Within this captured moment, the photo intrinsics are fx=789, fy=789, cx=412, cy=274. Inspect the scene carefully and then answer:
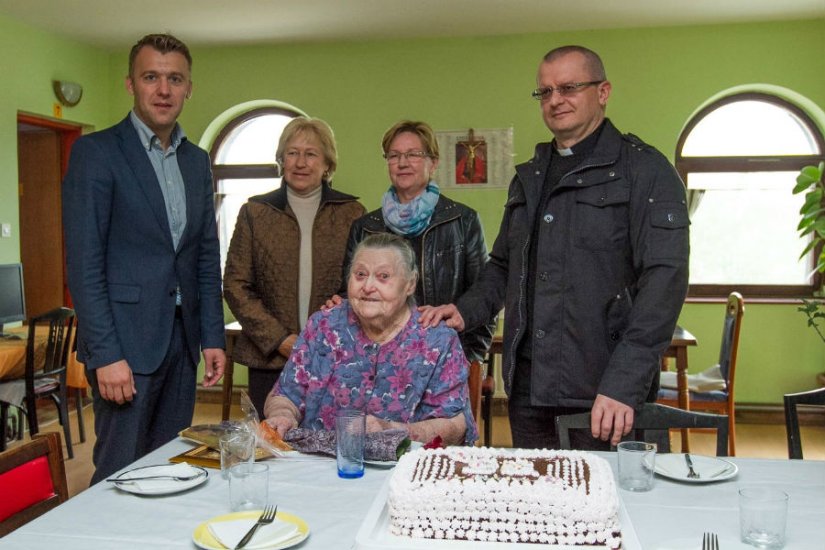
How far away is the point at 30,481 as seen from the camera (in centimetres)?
148

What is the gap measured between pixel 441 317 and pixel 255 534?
963 millimetres

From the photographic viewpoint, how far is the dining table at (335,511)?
1.23 metres

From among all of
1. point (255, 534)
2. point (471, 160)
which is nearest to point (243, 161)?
point (471, 160)

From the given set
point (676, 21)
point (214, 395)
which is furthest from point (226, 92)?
point (676, 21)

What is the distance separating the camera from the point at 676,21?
5.03 m

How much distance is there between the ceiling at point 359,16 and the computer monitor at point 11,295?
5.04 feet

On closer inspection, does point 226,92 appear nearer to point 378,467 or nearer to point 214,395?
point 214,395

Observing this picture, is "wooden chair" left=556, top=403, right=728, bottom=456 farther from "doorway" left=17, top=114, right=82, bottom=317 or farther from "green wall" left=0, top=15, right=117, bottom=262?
"doorway" left=17, top=114, right=82, bottom=317

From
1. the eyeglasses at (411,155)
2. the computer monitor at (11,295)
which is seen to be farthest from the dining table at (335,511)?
the computer monitor at (11,295)

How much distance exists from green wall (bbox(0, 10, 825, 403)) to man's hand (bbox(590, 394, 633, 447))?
12.0ft

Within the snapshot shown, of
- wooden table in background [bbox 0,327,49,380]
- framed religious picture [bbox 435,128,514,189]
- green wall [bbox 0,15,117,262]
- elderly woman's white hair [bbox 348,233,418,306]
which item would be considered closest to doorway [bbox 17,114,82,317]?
green wall [bbox 0,15,117,262]

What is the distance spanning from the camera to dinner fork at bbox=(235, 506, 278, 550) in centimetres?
120

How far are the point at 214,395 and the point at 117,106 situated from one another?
2.23m

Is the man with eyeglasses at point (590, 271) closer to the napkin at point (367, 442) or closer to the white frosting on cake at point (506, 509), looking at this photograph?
the napkin at point (367, 442)
